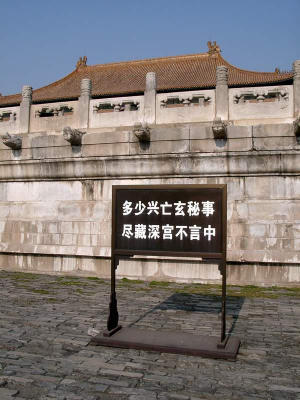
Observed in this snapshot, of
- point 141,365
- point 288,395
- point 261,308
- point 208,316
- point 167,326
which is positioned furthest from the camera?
point 261,308

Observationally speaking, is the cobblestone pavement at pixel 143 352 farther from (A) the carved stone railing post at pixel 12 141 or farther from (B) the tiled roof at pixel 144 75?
(B) the tiled roof at pixel 144 75

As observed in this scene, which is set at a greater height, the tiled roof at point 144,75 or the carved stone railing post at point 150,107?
the tiled roof at point 144,75

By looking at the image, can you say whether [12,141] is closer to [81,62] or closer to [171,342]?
[171,342]

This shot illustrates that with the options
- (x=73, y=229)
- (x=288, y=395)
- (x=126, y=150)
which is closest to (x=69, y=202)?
(x=73, y=229)

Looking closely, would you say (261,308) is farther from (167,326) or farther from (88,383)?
(88,383)

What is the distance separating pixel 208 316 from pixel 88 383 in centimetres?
310

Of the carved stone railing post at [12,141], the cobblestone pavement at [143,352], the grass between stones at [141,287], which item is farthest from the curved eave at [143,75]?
the cobblestone pavement at [143,352]

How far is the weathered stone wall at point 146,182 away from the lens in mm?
9109

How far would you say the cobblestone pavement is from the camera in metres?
3.75

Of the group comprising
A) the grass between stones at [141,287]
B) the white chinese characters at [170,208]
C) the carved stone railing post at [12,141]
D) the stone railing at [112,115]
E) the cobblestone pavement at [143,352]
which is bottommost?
the cobblestone pavement at [143,352]

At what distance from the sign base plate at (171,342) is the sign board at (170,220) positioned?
1092mm

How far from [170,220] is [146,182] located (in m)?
4.77

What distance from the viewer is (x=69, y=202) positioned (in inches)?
419

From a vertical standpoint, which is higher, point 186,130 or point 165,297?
point 186,130
